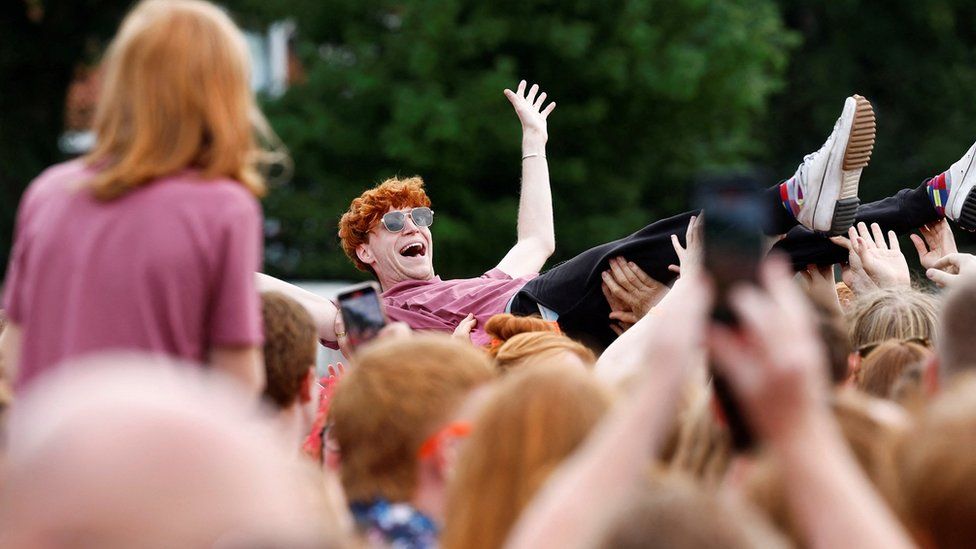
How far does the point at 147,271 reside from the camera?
110 inches

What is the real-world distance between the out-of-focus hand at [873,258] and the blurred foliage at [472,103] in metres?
10.5

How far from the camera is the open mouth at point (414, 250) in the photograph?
20.6 ft

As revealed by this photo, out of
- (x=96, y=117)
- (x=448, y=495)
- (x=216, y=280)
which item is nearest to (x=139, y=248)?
(x=216, y=280)

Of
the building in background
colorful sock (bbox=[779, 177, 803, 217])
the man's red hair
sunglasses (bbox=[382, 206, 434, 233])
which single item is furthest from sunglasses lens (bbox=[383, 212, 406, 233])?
the building in background

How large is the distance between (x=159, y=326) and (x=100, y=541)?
5.38 feet

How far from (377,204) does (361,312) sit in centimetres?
296

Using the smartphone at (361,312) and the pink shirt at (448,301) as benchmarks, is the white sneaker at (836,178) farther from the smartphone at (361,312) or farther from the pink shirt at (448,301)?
the smartphone at (361,312)

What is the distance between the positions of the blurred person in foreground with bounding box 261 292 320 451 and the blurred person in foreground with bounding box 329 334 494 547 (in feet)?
2.04

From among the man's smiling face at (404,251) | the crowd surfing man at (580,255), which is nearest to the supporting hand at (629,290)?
the crowd surfing man at (580,255)

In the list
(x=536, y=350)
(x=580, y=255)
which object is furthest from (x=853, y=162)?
(x=536, y=350)

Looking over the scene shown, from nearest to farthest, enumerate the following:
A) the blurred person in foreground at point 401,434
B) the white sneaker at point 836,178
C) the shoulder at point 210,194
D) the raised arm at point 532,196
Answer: the blurred person in foreground at point 401,434 < the shoulder at point 210,194 < the white sneaker at point 836,178 < the raised arm at point 532,196

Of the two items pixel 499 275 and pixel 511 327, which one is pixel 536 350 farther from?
pixel 499 275

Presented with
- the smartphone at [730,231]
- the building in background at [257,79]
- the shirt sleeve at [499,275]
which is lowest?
the building in background at [257,79]

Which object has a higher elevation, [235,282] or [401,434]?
[235,282]
